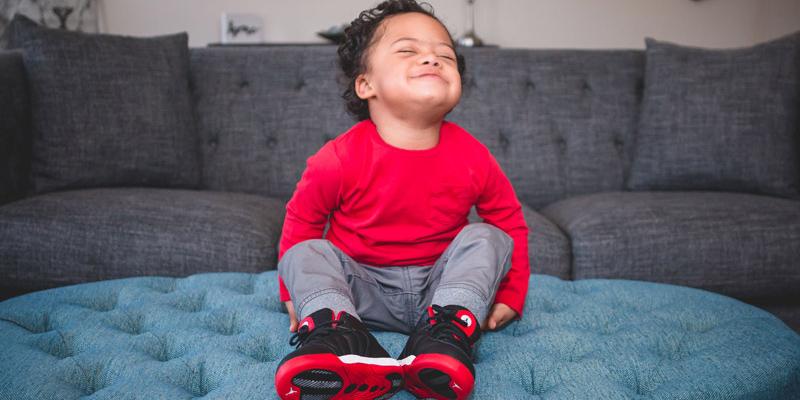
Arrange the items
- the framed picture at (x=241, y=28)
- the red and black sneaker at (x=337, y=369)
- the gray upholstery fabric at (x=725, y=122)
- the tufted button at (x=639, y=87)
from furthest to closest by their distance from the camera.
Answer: the framed picture at (x=241, y=28)
the tufted button at (x=639, y=87)
the gray upholstery fabric at (x=725, y=122)
the red and black sneaker at (x=337, y=369)

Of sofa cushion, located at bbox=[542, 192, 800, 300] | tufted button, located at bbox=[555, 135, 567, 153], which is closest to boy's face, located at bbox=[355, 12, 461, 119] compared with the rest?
sofa cushion, located at bbox=[542, 192, 800, 300]

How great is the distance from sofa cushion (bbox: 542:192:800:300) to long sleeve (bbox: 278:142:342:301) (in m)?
0.82

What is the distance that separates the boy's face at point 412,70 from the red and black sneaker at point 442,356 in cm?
40

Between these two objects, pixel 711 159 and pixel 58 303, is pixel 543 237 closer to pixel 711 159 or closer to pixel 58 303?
pixel 711 159

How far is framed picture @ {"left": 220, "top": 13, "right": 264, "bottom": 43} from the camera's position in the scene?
3500mm

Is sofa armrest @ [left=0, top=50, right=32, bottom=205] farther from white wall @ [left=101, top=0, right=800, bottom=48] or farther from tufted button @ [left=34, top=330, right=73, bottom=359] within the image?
white wall @ [left=101, top=0, right=800, bottom=48]

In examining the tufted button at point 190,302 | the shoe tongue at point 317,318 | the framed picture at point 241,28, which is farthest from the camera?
the framed picture at point 241,28

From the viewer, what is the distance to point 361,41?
48.9 inches

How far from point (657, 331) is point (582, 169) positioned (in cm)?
123

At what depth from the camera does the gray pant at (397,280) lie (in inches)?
36.1

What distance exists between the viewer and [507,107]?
84.3 inches

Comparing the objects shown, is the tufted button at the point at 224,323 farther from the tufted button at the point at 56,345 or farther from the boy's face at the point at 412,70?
the boy's face at the point at 412,70

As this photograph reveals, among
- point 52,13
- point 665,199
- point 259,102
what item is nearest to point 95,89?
point 259,102

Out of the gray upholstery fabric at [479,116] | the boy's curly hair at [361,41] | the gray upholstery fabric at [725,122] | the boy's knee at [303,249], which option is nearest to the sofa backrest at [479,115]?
the gray upholstery fabric at [479,116]
